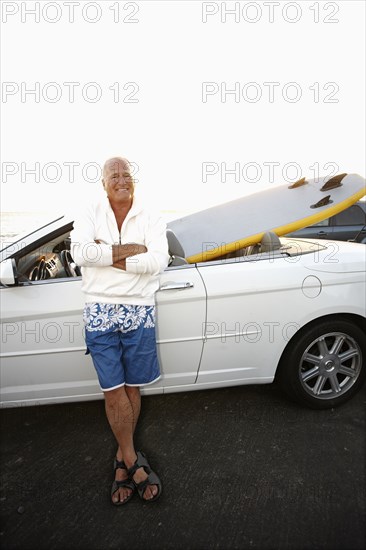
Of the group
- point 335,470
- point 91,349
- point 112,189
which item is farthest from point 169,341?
point 335,470

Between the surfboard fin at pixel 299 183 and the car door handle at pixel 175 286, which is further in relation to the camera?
the surfboard fin at pixel 299 183

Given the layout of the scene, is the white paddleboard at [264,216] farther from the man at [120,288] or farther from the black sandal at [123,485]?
the black sandal at [123,485]

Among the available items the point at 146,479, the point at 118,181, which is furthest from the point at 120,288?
the point at 146,479

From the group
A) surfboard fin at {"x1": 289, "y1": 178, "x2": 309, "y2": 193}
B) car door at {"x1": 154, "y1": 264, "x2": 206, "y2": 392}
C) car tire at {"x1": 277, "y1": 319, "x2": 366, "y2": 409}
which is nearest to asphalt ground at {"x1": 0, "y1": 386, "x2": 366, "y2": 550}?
car tire at {"x1": 277, "y1": 319, "x2": 366, "y2": 409}

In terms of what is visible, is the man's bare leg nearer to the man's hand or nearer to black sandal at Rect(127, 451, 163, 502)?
black sandal at Rect(127, 451, 163, 502)

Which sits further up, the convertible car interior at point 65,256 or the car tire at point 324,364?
the convertible car interior at point 65,256

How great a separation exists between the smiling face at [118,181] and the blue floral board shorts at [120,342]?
562mm

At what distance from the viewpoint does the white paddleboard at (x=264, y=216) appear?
2.65 metres

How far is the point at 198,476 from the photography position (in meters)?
2.17

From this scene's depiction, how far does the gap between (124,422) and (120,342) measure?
1.52 feet

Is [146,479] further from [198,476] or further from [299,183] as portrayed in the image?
[299,183]

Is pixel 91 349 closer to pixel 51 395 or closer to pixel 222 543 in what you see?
pixel 51 395

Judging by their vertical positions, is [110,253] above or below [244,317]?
above

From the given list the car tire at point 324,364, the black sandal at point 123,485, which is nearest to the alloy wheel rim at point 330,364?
the car tire at point 324,364
